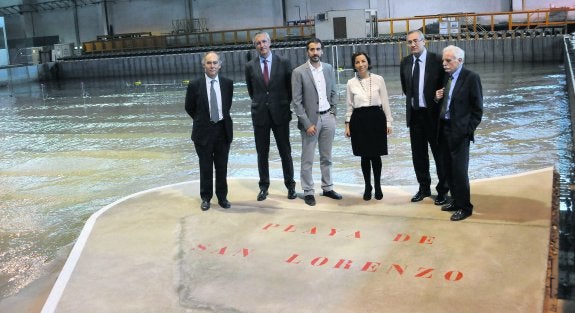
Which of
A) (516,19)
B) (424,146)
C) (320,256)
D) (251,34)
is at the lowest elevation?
(320,256)

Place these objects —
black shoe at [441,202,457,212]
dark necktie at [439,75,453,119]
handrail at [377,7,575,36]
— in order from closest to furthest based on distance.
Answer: dark necktie at [439,75,453,119], black shoe at [441,202,457,212], handrail at [377,7,575,36]

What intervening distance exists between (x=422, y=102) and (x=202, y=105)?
2.11 meters

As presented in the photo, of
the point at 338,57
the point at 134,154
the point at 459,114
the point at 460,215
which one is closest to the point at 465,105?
the point at 459,114

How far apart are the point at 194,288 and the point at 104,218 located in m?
2.20

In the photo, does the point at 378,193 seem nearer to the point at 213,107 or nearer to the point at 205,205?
the point at 205,205

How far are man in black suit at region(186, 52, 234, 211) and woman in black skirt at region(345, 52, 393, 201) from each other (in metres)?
1.24

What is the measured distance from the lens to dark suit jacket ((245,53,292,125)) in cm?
603

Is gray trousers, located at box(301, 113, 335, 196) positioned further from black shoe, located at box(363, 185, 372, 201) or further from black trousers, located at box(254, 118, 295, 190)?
black shoe, located at box(363, 185, 372, 201)

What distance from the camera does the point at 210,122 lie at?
19.8ft

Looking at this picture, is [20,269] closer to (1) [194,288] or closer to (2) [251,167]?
(1) [194,288]

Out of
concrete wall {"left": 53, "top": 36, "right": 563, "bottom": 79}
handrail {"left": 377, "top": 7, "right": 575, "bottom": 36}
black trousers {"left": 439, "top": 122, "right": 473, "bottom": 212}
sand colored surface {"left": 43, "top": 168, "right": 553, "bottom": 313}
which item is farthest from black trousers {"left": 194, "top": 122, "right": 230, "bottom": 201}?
handrail {"left": 377, "top": 7, "right": 575, "bottom": 36}

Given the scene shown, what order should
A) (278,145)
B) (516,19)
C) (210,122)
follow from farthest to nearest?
1. (516,19)
2. (278,145)
3. (210,122)

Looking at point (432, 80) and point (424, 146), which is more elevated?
point (432, 80)

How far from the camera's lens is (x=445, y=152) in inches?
217
